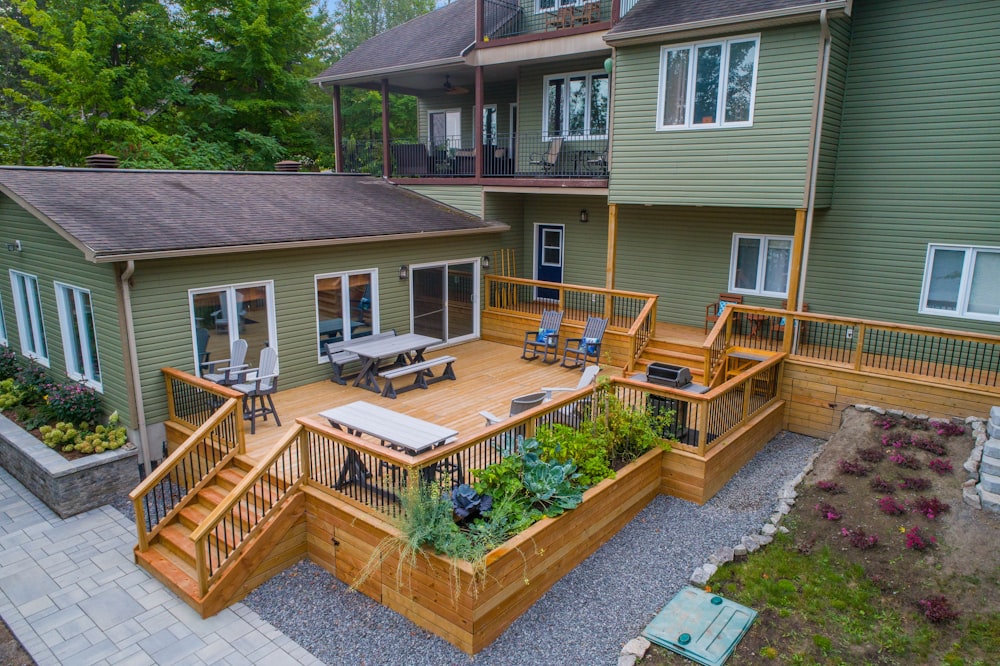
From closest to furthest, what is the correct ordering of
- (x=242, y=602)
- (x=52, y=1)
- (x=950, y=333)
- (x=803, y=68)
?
(x=242, y=602)
(x=950, y=333)
(x=803, y=68)
(x=52, y=1)

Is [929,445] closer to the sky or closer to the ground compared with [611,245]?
closer to the ground

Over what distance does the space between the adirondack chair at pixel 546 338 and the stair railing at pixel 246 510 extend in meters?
5.82

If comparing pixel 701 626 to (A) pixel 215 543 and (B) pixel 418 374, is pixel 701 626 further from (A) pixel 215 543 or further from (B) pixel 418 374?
(B) pixel 418 374

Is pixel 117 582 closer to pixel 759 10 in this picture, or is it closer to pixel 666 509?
pixel 666 509

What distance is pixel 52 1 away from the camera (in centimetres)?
2242

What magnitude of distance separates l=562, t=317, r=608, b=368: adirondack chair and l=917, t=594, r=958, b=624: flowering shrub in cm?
653

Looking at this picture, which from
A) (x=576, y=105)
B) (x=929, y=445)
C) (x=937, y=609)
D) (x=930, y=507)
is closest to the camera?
(x=937, y=609)

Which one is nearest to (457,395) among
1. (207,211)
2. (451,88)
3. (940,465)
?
(207,211)

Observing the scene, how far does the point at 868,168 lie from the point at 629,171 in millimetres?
4059

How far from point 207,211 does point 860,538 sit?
33.4ft

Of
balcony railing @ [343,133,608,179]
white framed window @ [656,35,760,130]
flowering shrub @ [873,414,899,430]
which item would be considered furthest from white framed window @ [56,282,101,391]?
flowering shrub @ [873,414,899,430]

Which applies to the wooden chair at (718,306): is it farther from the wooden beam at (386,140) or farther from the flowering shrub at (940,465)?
the wooden beam at (386,140)

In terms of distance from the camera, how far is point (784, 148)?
10.3 meters

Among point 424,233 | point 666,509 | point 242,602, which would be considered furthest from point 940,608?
point 424,233
